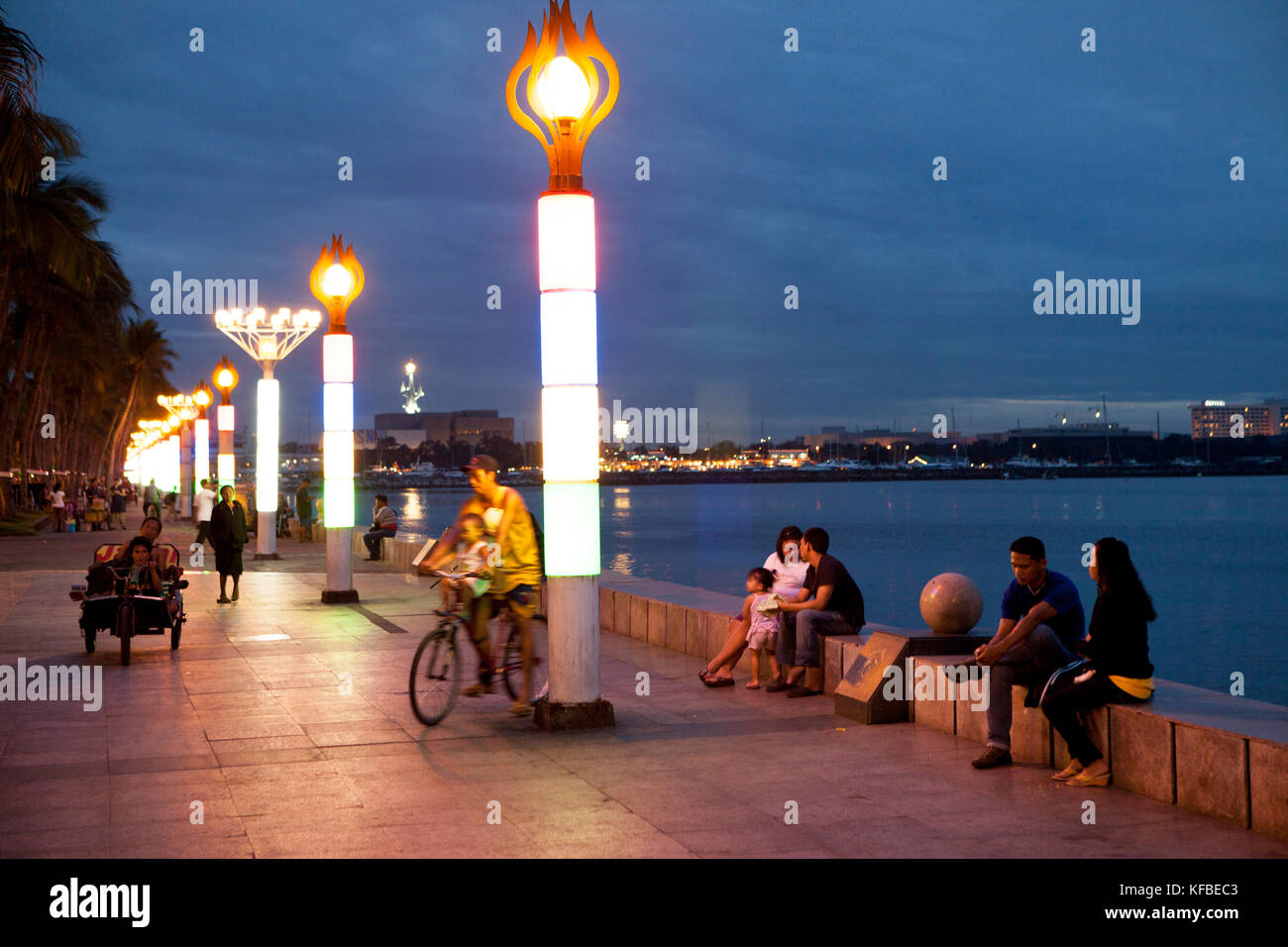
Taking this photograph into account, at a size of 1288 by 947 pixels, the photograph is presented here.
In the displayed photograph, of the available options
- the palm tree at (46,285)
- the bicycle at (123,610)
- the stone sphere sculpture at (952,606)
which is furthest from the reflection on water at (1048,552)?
the palm tree at (46,285)

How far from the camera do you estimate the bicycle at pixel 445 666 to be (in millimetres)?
8672

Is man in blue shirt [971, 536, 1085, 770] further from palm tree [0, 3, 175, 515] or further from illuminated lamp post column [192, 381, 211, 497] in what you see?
illuminated lamp post column [192, 381, 211, 497]

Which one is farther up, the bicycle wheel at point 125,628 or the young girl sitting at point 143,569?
the young girl sitting at point 143,569

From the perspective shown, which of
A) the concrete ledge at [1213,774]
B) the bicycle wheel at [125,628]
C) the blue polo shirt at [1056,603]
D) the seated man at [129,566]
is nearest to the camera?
the concrete ledge at [1213,774]

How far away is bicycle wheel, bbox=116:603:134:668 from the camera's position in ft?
38.2

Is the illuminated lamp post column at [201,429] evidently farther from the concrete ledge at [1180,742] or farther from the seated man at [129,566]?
the concrete ledge at [1180,742]

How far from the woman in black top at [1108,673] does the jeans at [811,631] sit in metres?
2.86

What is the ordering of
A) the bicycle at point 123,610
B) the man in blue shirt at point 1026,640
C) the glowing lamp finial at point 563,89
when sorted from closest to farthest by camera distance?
the man in blue shirt at point 1026,640
the glowing lamp finial at point 563,89
the bicycle at point 123,610

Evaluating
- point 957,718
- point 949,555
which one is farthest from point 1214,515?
point 957,718

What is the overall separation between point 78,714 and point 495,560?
10.7 feet

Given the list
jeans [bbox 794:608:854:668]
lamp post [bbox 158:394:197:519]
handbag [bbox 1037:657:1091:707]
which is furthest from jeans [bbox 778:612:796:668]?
lamp post [bbox 158:394:197:519]

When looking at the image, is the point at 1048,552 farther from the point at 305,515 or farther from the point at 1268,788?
the point at 1268,788

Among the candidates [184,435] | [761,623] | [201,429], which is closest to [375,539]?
[761,623]

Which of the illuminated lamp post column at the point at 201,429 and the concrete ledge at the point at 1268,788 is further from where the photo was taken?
the illuminated lamp post column at the point at 201,429
